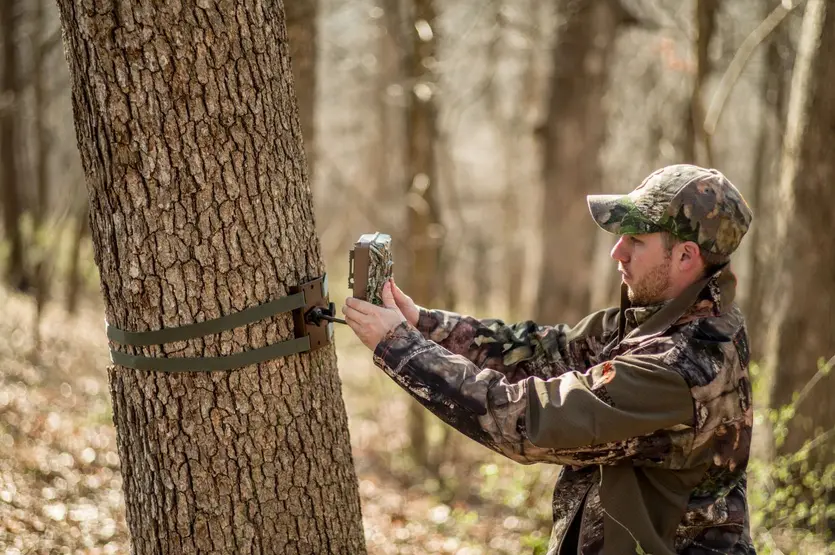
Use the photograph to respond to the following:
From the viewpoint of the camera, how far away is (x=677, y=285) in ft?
8.82

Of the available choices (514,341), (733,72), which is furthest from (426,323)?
(733,72)

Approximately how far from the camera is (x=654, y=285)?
2697 millimetres

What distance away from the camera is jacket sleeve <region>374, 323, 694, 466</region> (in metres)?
2.40

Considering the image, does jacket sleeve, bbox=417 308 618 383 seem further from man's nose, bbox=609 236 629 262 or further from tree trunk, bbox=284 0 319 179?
tree trunk, bbox=284 0 319 179

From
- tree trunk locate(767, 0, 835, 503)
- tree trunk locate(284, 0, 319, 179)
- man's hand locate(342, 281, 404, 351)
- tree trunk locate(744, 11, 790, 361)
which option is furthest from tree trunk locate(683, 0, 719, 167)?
man's hand locate(342, 281, 404, 351)

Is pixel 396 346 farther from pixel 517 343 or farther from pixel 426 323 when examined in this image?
pixel 517 343

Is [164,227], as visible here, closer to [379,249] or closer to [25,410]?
[379,249]

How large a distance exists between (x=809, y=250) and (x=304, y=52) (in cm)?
438

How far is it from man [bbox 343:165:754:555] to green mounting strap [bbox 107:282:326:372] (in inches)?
9.7

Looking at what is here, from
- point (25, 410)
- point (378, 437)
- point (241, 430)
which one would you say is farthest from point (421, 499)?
point (241, 430)

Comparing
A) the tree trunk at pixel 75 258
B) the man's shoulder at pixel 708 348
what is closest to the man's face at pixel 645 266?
the man's shoulder at pixel 708 348

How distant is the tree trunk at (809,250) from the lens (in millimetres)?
5508

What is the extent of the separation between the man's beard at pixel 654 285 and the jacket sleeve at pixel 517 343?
37 centimetres

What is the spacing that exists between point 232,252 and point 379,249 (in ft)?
1.68
